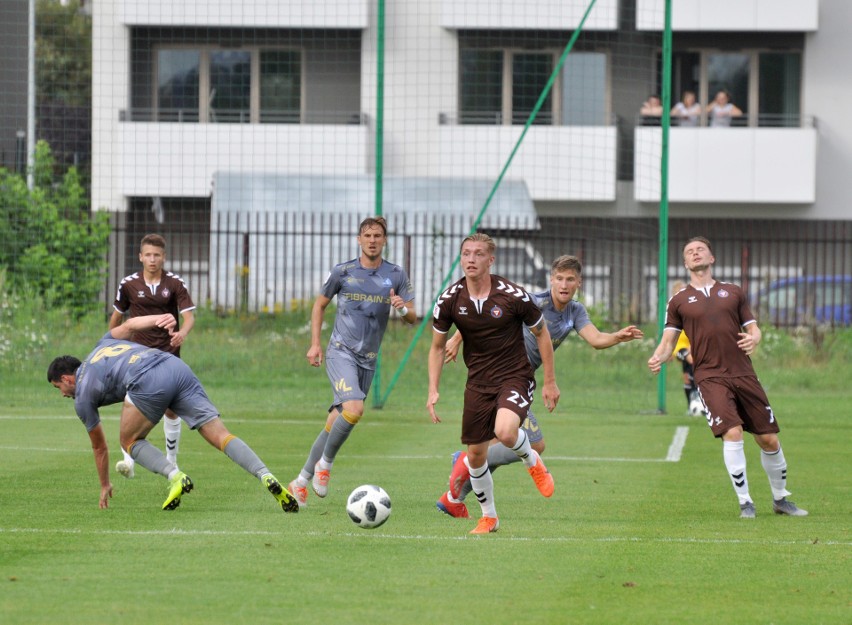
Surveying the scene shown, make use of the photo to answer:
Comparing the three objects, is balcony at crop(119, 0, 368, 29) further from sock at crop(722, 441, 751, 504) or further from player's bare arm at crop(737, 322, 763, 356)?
sock at crop(722, 441, 751, 504)

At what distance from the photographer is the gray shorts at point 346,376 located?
10805 mm

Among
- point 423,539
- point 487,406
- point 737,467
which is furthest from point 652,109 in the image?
point 423,539

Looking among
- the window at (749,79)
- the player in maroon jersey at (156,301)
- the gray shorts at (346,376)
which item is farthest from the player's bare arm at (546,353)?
the window at (749,79)

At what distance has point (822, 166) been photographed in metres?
32.0

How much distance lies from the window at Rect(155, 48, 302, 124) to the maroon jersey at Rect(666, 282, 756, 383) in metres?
16.5

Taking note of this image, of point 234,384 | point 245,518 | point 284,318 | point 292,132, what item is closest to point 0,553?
point 245,518

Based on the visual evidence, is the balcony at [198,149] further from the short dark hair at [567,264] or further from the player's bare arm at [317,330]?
the short dark hair at [567,264]

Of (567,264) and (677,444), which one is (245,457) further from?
(677,444)

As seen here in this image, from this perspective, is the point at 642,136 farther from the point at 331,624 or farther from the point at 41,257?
the point at 331,624

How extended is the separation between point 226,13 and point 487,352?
46.9ft

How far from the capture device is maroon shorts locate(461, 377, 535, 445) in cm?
914

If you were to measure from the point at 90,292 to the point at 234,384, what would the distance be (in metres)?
2.70

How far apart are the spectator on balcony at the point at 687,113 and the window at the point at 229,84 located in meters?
8.59

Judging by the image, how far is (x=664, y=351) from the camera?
10.2m
